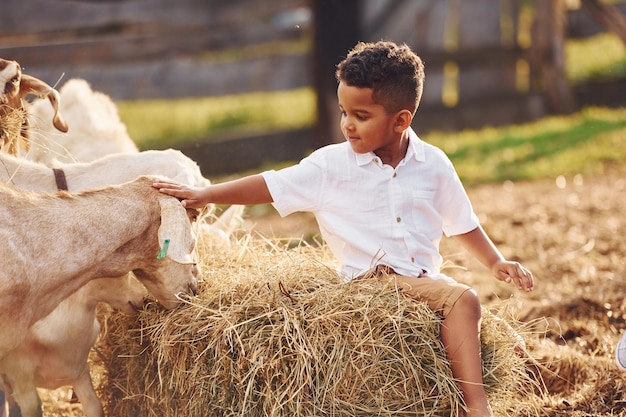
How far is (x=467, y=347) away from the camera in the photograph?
12.1 ft

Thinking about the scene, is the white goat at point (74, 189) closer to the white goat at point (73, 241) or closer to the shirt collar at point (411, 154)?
the white goat at point (73, 241)

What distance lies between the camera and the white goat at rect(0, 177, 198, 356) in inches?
139

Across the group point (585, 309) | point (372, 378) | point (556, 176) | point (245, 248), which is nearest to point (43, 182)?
point (245, 248)

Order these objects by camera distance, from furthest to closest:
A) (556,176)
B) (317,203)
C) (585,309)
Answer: (556,176), (585,309), (317,203)

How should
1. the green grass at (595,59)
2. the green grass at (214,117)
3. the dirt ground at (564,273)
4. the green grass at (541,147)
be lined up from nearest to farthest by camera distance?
1. the dirt ground at (564,273)
2. the green grass at (541,147)
3. the green grass at (214,117)
4. the green grass at (595,59)

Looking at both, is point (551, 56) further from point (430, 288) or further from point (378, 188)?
point (430, 288)

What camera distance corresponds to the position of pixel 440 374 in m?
3.63

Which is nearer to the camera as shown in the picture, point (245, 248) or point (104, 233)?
point (104, 233)

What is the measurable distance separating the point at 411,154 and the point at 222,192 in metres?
0.88

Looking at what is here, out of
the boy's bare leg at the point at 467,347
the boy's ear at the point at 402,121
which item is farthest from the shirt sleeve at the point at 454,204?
the boy's bare leg at the point at 467,347

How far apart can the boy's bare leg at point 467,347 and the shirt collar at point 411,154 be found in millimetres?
724

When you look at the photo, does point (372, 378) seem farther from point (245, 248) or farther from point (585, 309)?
point (585, 309)

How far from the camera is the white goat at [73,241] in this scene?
353 centimetres

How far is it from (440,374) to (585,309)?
2.16 m
